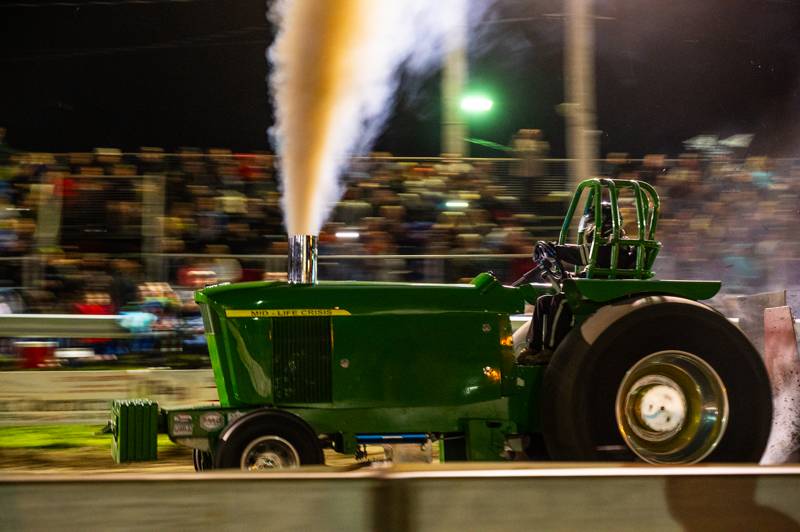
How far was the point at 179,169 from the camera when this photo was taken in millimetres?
10469

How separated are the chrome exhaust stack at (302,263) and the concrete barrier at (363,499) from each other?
6.71 feet

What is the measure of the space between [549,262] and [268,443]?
1.83m

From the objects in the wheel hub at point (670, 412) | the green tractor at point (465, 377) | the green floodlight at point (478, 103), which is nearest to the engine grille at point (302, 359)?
the green tractor at point (465, 377)

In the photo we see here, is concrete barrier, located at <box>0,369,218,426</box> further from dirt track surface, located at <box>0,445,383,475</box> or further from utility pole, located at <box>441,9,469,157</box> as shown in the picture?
utility pole, located at <box>441,9,469,157</box>

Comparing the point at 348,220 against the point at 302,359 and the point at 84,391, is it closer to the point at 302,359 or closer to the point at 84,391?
the point at 84,391

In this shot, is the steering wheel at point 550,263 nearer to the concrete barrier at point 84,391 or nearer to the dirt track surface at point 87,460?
the dirt track surface at point 87,460

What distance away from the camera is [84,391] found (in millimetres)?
9250

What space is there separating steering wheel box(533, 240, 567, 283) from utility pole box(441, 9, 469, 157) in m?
7.59

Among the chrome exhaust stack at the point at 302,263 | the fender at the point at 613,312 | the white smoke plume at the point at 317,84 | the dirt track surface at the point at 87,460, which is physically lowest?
the dirt track surface at the point at 87,460

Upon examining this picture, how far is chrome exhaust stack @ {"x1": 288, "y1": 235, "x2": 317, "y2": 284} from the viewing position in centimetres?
512

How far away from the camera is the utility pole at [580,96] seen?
10.7m

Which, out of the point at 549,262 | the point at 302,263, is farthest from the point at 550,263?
the point at 302,263

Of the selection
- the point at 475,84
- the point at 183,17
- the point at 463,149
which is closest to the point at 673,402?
the point at 463,149

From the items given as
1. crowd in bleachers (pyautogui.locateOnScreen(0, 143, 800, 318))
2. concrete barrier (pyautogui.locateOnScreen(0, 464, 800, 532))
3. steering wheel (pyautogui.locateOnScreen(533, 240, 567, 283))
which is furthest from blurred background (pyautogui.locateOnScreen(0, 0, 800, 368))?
concrete barrier (pyautogui.locateOnScreen(0, 464, 800, 532))
